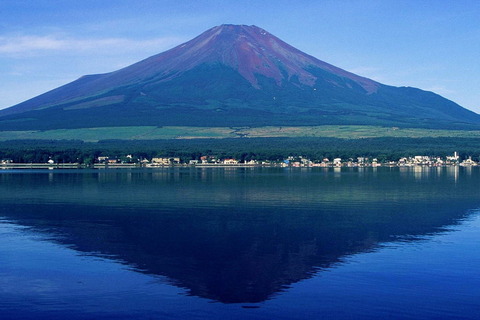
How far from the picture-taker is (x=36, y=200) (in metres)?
39.3

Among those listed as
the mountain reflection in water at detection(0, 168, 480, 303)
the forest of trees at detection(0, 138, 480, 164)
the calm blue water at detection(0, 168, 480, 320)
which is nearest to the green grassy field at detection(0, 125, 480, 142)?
the forest of trees at detection(0, 138, 480, 164)

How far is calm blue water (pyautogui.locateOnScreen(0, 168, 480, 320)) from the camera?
14.3 meters

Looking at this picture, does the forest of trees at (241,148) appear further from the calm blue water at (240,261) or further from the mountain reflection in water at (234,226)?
the calm blue water at (240,261)

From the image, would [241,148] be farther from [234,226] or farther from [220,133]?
[234,226]

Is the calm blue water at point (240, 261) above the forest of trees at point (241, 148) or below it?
below

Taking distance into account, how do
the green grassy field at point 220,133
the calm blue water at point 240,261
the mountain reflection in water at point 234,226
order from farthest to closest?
the green grassy field at point 220,133 < the mountain reflection in water at point 234,226 < the calm blue water at point 240,261

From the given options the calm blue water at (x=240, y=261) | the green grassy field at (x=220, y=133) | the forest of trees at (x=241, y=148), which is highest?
the green grassy field at (x=220, y=133)

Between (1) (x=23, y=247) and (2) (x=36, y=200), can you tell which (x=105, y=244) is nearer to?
(1) (x=23, y=247)

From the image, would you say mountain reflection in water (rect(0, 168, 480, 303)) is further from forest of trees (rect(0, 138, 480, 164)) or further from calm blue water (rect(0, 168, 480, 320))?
forest of trees (rect(0, 138, 480, 164))

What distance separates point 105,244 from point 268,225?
742 centimetres

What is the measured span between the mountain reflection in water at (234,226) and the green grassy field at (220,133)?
108763 mm

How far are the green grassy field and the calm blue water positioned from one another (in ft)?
394

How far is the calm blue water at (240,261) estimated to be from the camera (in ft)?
47.0

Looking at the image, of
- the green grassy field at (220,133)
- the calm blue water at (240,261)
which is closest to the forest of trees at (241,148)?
the green grassy field at (220,133)
